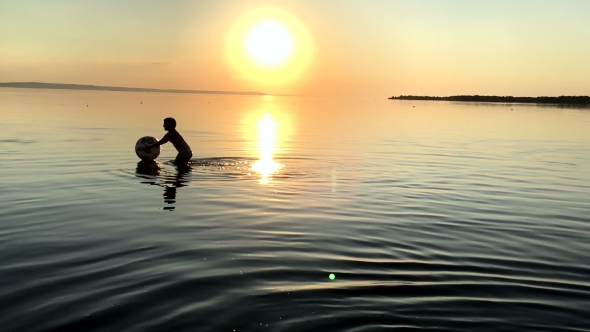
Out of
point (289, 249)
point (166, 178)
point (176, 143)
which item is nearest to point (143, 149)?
point (176, 143)

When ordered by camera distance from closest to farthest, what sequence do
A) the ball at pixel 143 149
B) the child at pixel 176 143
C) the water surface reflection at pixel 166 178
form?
1. the water surface reflection at pixel 166 178
2. the child at pixel 176 143
3. the ball at pixel 143 149

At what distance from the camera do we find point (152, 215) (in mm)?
12703

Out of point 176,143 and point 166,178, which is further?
point 176,143

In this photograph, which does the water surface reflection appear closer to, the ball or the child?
the ball

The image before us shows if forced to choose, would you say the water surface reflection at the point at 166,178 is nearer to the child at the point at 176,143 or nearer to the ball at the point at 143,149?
the ball at the point at 143,149

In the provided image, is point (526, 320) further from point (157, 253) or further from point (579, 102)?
point (579, 102)

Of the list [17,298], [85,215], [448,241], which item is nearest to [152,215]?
[85,215]

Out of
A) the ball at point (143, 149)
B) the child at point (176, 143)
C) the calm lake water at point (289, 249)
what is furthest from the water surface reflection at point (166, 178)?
the child at point (176, 143)

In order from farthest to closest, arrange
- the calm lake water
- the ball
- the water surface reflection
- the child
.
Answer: the ball, the child, the water surface reflection, the calm lake water

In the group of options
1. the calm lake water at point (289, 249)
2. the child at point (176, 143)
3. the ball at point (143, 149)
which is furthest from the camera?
the ball at point (143, 149)

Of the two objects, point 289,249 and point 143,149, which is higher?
point 143,149

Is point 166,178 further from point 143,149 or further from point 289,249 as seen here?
point 289,249

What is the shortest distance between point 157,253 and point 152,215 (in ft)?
11.3

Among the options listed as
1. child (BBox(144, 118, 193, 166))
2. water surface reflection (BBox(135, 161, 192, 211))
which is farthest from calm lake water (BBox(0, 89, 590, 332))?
child (BBox(144, 118, 193, 166))
